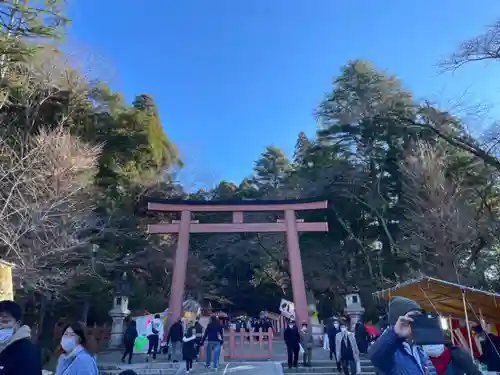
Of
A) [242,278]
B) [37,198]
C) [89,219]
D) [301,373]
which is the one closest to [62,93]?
[89,219]

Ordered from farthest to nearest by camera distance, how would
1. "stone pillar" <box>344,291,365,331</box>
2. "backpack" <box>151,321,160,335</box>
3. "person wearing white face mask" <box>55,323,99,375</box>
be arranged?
"stone pillar" <box>344,291,365,331</box> → "backpack" <box>151,321,160,335</box> → "person wearing white face mask" <box>55,323,99,375</box>

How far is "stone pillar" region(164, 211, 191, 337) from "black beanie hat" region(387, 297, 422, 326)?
44.1 ft

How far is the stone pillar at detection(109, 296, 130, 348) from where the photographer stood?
53.0 feet

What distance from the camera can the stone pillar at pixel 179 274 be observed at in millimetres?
14688

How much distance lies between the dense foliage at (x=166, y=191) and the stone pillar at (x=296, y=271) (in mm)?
5203

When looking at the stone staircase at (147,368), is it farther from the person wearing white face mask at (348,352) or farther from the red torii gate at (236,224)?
the red torii gate at (236,224)

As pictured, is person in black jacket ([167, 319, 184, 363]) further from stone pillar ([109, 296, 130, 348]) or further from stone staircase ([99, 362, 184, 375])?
A: stone pillar ([109, 296, 130, 348])

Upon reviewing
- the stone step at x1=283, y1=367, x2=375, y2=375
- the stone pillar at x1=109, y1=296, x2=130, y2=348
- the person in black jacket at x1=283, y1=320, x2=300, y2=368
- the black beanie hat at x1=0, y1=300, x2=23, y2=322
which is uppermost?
the stone pillar at x1=109, y1=296, x2=130, y2=348

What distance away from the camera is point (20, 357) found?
7.98 ft

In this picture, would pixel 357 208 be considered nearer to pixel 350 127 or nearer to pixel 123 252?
pixel 350 127

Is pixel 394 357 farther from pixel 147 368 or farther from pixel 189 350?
pixel 147 368

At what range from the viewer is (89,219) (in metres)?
14.5

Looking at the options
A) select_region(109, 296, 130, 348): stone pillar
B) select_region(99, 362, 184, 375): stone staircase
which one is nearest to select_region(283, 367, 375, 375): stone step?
select_region(99, 362, 184, 375): stone staircase

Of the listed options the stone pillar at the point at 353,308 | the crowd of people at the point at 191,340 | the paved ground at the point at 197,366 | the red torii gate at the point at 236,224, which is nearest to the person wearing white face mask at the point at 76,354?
the paved ground at the point at 197,366
